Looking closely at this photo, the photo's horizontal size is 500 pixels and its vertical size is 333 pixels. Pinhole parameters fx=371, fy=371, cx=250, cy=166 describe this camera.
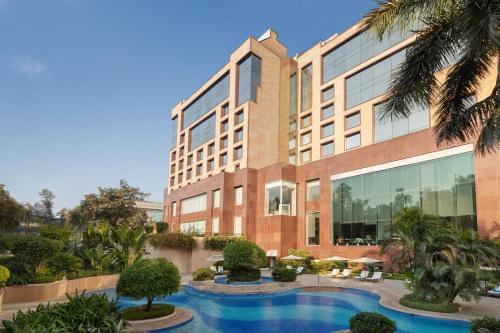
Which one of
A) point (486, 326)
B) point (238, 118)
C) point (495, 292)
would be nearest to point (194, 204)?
point (238, 118)

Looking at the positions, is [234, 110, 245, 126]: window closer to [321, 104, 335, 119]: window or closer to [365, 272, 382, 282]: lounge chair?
[321, 104, 335, 119]: window

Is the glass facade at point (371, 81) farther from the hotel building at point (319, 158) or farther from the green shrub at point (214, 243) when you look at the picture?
the green shrub at point (214, 243)

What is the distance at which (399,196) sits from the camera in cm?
3003

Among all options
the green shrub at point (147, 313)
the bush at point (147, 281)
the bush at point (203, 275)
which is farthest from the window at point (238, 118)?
the bush at point (147, 281)

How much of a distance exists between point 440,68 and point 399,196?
2155 cm

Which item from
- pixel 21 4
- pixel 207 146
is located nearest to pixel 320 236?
pixel 207 146

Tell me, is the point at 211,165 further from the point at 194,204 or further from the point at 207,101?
the point at 207,101

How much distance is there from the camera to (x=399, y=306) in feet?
53.6

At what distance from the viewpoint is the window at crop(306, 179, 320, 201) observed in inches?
1480

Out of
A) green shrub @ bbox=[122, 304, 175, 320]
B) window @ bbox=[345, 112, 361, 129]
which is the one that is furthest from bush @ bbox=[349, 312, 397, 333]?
window @ bbox=[345, 112, 361, 129]

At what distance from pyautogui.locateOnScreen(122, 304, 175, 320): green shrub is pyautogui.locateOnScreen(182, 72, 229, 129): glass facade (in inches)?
1573

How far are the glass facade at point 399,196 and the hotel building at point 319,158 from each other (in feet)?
0.26

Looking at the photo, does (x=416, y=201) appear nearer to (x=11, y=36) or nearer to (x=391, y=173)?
(x=391, y=173)

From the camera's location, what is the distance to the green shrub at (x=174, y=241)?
33875 mm
